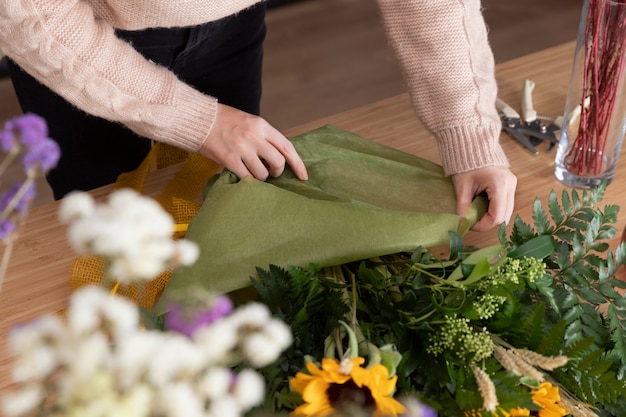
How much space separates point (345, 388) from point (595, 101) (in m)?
0.63

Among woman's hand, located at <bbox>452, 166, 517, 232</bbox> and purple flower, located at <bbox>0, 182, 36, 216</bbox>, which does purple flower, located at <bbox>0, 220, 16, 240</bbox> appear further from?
woman's hand, located at <bbox>452, 166, 517, 232</bbox>

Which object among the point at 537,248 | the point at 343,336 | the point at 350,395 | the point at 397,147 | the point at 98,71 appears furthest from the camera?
the point at 397,147

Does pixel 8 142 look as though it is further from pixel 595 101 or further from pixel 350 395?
pixel 595 101

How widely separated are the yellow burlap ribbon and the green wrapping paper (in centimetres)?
6

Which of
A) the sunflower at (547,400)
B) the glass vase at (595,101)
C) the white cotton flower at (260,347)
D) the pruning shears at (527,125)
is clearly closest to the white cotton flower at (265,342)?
the white cotton flower at (260,347)

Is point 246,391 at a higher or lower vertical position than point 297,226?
higher

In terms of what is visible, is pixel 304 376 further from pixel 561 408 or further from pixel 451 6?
pixel 451 6

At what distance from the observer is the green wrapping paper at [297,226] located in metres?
0.76

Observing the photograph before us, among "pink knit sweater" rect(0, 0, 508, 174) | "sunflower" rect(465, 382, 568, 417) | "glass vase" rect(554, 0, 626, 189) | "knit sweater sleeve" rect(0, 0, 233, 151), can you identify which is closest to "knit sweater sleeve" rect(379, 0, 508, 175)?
"pink knit sweater" rect(0, 0, 508, 174)

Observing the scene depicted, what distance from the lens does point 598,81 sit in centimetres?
96

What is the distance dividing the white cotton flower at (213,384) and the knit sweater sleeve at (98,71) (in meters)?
0.67

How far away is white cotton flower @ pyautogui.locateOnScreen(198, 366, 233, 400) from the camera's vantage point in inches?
10.4

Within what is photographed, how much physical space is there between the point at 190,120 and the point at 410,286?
1.21ft

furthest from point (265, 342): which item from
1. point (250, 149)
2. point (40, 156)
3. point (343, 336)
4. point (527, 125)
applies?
point (527, 125)
